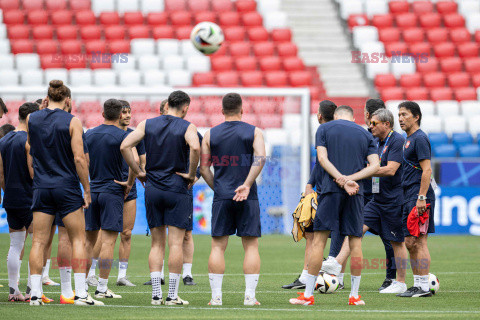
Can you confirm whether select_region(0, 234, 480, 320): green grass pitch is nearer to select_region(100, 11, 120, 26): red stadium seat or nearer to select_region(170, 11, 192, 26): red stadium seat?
select_region(100, 11, 120, 26): red stadium seat

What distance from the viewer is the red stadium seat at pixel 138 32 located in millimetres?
24406

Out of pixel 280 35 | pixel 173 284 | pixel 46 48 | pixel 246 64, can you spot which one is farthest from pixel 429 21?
pixel 173 284

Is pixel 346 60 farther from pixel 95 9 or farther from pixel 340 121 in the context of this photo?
pixel 340 121

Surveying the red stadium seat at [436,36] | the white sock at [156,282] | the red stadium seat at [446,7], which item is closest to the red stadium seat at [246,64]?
the red stadium seat at [436,36]

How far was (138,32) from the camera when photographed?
80.2 ft

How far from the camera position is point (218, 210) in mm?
8414

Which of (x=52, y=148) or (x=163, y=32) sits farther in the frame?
(x=163, y=32)

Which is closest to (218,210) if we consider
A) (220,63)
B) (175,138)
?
(175,138)

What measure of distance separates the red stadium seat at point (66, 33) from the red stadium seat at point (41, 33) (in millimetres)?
257

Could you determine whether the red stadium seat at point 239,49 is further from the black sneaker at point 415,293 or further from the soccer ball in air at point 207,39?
the black sneaker at point 415,293

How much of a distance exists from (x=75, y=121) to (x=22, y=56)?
15.1m

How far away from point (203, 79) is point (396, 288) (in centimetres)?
1366

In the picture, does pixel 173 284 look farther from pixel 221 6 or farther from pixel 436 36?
pixel 436 36

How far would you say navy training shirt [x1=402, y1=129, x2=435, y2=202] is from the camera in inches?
373
